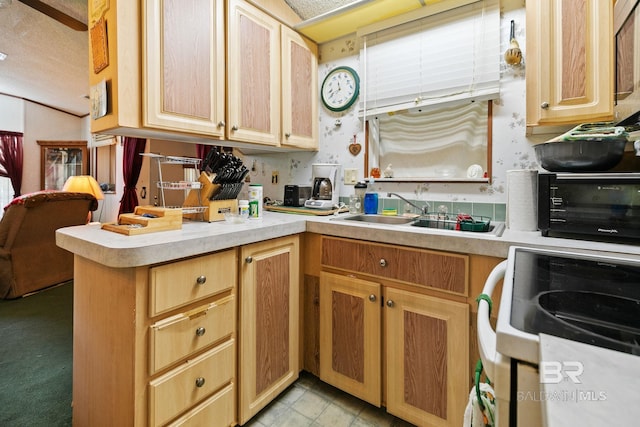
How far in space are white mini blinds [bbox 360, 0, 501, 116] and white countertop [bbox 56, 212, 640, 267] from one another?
899 mm

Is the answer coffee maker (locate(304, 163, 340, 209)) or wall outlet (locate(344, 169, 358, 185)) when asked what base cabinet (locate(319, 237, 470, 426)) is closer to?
coffee maker (locate(304, 163, 340, 209))

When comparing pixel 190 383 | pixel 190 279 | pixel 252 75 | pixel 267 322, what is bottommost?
pixel 190 383

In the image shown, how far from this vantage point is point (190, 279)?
111 cm

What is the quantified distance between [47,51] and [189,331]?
13.7ft

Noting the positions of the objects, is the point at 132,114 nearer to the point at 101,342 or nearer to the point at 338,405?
the point at 101,342

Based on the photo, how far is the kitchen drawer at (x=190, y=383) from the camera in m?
1.02

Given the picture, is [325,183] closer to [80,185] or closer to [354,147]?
[354,147]

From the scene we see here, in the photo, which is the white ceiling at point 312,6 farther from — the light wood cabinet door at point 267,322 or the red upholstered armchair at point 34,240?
the red upholstered armchair at point 34,240

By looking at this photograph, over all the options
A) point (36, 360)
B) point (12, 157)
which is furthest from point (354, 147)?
point (12, 157)

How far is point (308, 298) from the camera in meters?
1.67

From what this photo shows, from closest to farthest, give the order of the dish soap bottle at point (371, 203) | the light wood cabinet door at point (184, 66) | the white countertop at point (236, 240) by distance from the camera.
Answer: the white countertop at point (236, 240), the light wood cabinet door at point (184, 66), the dish soap bottle at point (371, 203)

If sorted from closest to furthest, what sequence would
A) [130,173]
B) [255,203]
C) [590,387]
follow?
1. [590,387]
2. [255,203]
3. [130,173]

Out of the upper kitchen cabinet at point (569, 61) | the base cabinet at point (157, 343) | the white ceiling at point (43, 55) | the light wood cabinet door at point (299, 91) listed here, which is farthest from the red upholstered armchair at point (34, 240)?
the upper kitchen cabinet at point (569, 61)

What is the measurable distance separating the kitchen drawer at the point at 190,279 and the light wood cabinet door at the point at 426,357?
2.32 ft
